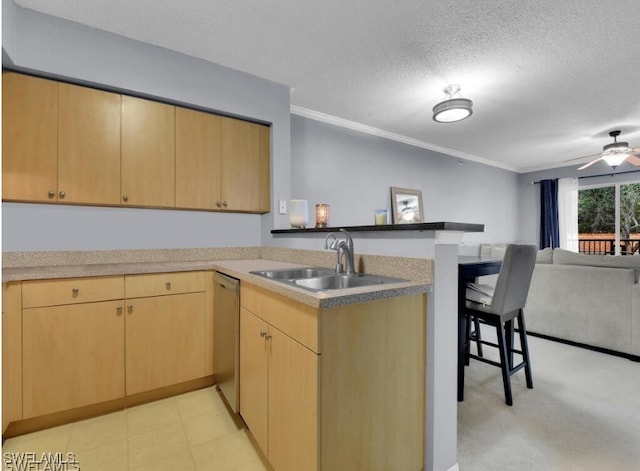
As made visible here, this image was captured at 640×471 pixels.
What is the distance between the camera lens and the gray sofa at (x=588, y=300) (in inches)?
112

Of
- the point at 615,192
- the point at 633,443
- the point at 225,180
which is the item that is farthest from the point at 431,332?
the point at 615,192

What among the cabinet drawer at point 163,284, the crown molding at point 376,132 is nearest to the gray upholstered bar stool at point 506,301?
the cabinet drawer at point 163,284

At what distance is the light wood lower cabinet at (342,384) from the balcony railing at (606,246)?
5968 mm

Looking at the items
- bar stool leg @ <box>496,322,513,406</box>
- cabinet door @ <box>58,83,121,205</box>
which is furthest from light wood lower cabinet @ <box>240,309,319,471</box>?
bar stool leg @ <box>496,322,513,406</box>

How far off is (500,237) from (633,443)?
4.50 meters

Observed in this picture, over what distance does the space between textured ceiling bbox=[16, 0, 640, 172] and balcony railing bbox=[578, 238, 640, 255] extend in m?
2.73

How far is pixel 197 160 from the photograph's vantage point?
257cm

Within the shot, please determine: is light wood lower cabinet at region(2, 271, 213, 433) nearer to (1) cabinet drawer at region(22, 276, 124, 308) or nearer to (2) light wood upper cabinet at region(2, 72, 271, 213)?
(1) cabinet drawer at region(22, 276, 124, 308)

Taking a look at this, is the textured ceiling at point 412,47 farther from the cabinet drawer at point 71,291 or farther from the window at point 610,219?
the window at point 610,219

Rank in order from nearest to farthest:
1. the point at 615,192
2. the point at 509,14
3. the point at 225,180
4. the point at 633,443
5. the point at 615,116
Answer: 1. the point at 633,443
2. the point at 509,14
3. the point at 225,180
4. the point at 615,116
5. the point at 615,192

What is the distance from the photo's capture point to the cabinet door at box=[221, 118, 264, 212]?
2699 millimetres

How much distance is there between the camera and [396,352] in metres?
1.38

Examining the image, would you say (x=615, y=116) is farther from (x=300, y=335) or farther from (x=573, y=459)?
(x=300, y=335)

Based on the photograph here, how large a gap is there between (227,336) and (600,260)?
11.4ft
